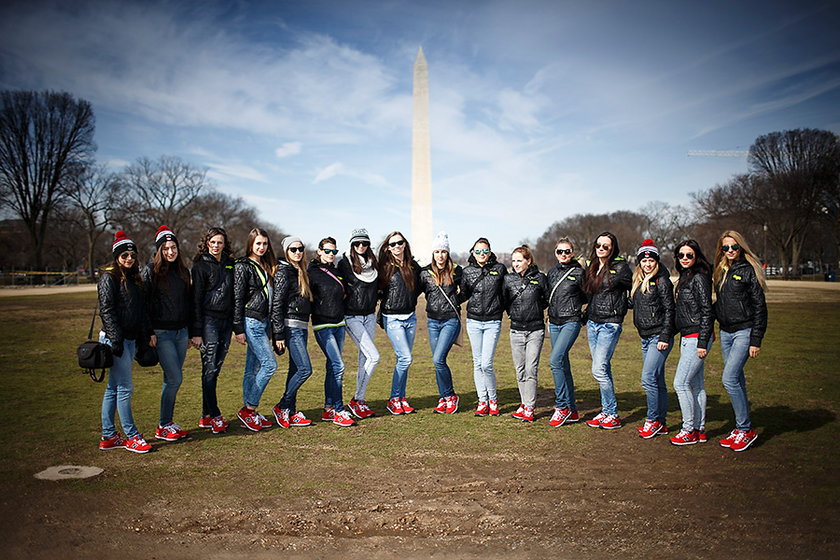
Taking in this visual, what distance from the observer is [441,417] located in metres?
6.81

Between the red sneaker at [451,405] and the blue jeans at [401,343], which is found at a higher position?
the blue jeans at [401,343]

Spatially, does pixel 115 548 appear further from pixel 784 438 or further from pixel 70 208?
pixel 70 208

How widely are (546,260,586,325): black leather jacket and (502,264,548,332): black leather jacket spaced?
165mm

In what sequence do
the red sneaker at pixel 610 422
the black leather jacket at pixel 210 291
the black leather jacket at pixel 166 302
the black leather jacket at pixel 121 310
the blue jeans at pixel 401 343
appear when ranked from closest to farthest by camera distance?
the black leather jacket at pixel 121 310
the black leather jacket at pixel 166 302
the black leather jacket at pixel 210 291
the red sneaker at pixel 610 422
the blue jeans at pixel 401 343

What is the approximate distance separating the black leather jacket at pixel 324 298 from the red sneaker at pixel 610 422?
3.12m

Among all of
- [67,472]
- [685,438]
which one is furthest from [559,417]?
[67,472]

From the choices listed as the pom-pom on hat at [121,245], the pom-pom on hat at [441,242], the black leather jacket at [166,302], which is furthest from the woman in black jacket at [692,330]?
the pom-pom on hat at [121,245]

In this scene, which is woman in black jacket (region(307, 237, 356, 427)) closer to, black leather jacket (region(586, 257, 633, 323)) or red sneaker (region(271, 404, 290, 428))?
red sneaker (region(271, 404, 290, 428))

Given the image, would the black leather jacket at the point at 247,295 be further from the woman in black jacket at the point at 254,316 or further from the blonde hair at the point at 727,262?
the blonde hair at the point at 727,262

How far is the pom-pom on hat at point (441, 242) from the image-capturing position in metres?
6.96

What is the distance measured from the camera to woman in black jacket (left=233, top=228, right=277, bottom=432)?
599 centimetres

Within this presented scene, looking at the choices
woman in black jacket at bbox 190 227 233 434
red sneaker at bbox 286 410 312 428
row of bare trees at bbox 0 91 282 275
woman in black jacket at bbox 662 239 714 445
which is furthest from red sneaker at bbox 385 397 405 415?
row of bare trees at bbox 0 91 282 275

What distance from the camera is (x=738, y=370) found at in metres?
5.44

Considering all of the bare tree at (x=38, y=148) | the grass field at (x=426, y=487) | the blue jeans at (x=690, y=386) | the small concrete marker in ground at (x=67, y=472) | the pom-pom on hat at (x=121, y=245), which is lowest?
the grass field at (x=426, y=487)
